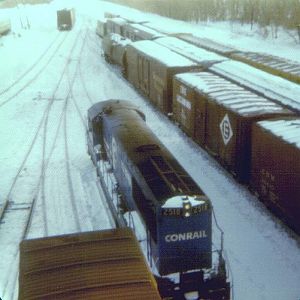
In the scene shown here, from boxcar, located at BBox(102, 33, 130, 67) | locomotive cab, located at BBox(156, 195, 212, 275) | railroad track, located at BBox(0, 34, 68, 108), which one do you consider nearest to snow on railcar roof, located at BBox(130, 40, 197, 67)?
boxcar, located at BBox(102, 33, 130, 67)

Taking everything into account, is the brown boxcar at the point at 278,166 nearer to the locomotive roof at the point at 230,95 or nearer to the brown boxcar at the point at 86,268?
the locomotive roof at the point at 230,95

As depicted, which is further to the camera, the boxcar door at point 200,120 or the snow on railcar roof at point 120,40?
the snow on railcar roof at point 120,40

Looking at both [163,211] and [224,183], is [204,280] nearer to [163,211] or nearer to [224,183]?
[163,211]

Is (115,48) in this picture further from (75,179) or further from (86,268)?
(86,268)

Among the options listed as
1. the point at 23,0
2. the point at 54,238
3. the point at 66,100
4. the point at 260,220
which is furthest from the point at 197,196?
the point at 23,0

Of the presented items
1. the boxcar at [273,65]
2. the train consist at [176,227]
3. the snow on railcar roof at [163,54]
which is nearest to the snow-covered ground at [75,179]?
the train consist at [176,227]

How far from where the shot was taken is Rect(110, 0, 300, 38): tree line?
61031 mm

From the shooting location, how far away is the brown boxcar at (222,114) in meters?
17.2

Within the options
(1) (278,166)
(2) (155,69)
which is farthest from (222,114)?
(2) (155,69)

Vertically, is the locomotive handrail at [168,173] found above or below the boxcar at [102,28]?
below

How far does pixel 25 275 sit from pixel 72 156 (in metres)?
14.6

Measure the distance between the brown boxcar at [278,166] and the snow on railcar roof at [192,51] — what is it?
484 inches

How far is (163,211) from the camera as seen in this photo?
10.7m

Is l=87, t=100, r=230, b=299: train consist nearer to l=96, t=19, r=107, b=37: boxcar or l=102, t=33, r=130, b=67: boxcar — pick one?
l=102, t=33, r=130, b=67: boxcar
